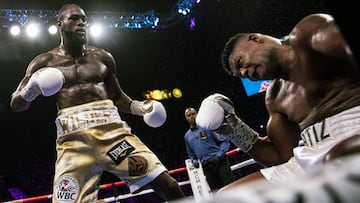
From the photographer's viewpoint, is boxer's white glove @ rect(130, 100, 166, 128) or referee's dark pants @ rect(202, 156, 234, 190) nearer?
boxer's white glove @ rect(130, 100, 166, 128)


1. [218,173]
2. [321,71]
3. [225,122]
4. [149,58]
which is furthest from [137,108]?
[149,58]

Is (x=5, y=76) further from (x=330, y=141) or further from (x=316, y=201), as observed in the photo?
(x=316, y=201)

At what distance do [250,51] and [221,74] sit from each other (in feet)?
25.1

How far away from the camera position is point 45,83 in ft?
6.34

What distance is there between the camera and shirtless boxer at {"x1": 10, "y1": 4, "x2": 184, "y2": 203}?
6.40ft

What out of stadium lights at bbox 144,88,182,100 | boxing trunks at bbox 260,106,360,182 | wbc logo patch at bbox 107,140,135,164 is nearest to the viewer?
boxing trunks at bbox 260,106,360,182

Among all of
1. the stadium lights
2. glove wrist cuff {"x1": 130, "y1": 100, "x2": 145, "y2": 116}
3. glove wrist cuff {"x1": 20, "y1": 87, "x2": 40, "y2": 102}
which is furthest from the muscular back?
the stadium lights

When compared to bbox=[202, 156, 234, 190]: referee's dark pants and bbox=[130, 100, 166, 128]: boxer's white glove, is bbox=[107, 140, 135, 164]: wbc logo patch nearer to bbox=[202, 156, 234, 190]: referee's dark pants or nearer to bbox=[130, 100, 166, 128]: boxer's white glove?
bbox=[130, 100, 166, 128]: boxer's white glove

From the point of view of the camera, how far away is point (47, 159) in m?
7.68

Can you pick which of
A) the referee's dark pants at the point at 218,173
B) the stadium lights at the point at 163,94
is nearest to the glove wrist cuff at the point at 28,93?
the referee's dark pants at the point at 218,173

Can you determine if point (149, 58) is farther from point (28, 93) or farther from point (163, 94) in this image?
point (28, 93)

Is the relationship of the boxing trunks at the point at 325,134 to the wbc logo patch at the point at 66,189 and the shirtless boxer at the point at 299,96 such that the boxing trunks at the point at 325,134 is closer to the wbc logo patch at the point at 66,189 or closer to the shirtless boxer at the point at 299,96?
the shirtless boxer at the point at 299,96

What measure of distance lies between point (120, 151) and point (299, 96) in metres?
0.96

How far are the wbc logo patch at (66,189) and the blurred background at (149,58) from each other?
417 cm
